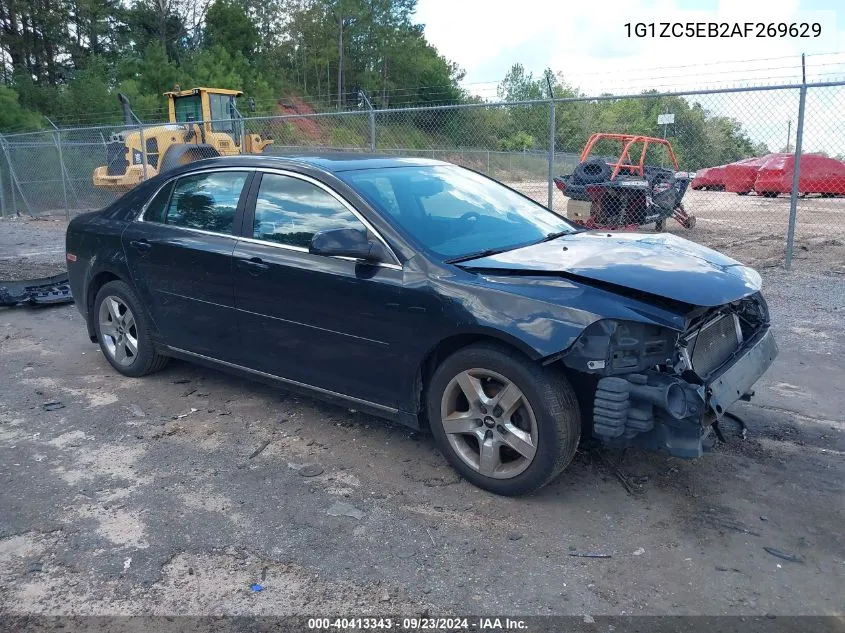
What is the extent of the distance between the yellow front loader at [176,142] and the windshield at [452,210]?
41.5 ft

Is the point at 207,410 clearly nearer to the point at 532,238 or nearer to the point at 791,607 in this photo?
the point at 532,238

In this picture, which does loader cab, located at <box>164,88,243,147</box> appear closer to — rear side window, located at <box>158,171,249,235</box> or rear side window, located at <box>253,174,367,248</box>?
rear side window, located at <box>158,171,249,235</box>

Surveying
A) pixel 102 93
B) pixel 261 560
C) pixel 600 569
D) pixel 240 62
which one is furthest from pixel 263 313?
pixel 240 62

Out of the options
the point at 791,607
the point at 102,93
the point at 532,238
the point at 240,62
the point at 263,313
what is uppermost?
the point at 240,62

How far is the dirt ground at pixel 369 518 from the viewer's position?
2775mm

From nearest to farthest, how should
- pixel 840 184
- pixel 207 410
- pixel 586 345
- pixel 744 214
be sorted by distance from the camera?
1. pixel 586 345
2. pixel 207 410
3. pixel 744 214
4. pixel 840 184

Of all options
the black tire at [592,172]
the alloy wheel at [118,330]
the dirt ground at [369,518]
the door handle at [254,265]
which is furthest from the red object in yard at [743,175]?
the door handle at [254,265]

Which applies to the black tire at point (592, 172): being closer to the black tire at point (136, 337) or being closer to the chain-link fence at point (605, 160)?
the chain-link fence at point (605, 160)

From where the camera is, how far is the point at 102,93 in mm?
30641

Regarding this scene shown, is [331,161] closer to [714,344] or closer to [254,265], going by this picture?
[254,265]

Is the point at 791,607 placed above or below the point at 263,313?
below

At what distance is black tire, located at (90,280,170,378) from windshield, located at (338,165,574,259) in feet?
6.55

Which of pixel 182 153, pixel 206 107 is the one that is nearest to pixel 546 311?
pixel 182 153

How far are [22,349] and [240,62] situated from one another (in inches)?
1614
